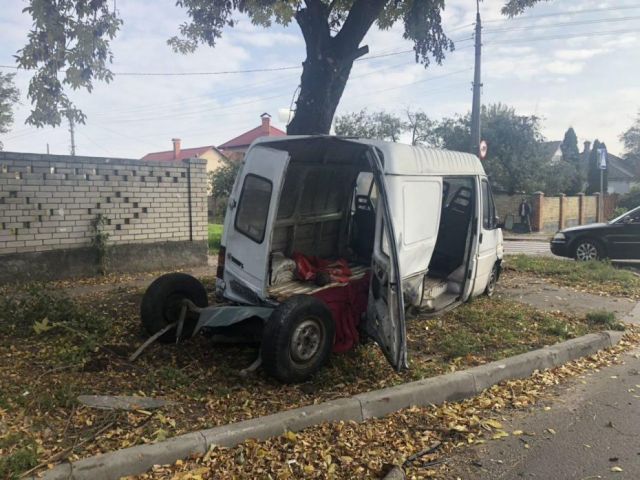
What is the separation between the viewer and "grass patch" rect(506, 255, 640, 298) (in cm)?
968

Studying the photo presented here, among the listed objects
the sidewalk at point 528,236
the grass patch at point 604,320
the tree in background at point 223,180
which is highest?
the tree in background at point 223,180

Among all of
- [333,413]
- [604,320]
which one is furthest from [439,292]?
[333,413]

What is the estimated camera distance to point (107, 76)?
6.87 m

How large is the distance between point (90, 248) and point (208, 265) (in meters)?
2.31

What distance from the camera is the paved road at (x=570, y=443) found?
347 cm

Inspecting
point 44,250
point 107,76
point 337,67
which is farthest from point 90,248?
point 337,67

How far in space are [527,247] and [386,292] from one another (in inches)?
651

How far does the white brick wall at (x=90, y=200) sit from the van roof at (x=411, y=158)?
4774mm

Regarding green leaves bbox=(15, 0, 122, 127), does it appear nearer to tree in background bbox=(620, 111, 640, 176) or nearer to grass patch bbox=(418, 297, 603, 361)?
grass patch bbox=(418, 297, 603, 361)

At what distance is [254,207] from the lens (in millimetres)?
5293

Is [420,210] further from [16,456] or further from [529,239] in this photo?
[529,239]

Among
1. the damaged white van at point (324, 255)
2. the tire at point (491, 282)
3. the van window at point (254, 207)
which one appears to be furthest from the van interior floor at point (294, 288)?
the tire at point (491, 282)

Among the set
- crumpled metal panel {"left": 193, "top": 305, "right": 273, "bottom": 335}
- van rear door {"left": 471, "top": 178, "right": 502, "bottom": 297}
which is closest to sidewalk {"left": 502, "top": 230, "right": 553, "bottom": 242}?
van rear door {"left": 471, "top": 178, "right": 502, "bottom": 297}

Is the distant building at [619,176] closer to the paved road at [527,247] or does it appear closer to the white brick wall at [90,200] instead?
the paved road at [527,247]
